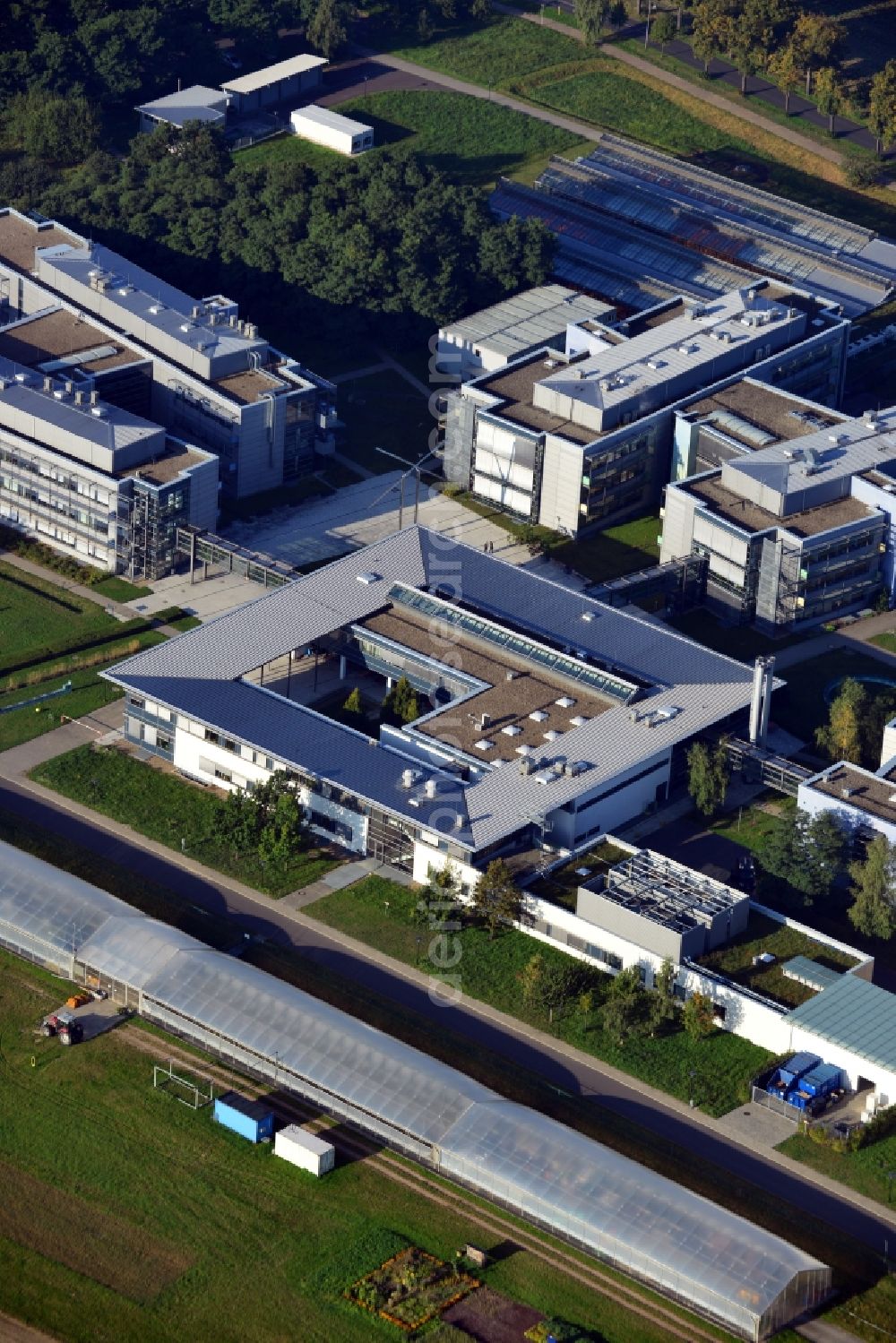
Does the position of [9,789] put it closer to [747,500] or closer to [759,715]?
[759,715]

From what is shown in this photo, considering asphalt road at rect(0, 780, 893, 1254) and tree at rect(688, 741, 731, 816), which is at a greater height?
tree at rect(688, 741, 731, 816)

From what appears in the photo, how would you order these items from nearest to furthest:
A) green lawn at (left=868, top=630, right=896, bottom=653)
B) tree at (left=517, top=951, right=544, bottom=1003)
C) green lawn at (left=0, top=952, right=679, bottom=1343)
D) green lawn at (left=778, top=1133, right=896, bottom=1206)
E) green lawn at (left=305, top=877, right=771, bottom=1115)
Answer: green lawn at (left=0, top=952, right=679, bottom=1343) → green lawn at (left=778, top=1133, right=896, bottom=1206) → green lawn at (left=305, top=877, right=771, bottom=1115) → tree at (left=517, top=951, right=544, bottom=1003) → green lawn at (left=868, top=630, right=896, bottom=653)

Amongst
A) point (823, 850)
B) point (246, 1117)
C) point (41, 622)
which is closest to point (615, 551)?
point (41, 622)

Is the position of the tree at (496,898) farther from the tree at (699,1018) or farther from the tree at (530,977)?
the tree at (699,1018)

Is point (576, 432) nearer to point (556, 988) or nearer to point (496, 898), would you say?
point (496, 898)

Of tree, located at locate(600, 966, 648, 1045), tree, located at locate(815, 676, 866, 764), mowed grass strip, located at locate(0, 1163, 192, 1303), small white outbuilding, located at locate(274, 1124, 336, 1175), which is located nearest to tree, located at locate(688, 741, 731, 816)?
tree, located at locate(815, 676, 866, 764)

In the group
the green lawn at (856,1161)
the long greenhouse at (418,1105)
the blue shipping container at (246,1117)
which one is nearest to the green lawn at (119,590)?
the long greenhouse at (418,1105)

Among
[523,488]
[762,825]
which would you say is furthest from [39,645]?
[762,825]

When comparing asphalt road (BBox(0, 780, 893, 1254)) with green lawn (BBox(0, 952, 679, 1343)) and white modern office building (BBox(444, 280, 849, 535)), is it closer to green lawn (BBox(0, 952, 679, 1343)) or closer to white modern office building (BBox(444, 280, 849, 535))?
green lawn (BBox(0, 952, 679, 1343))
